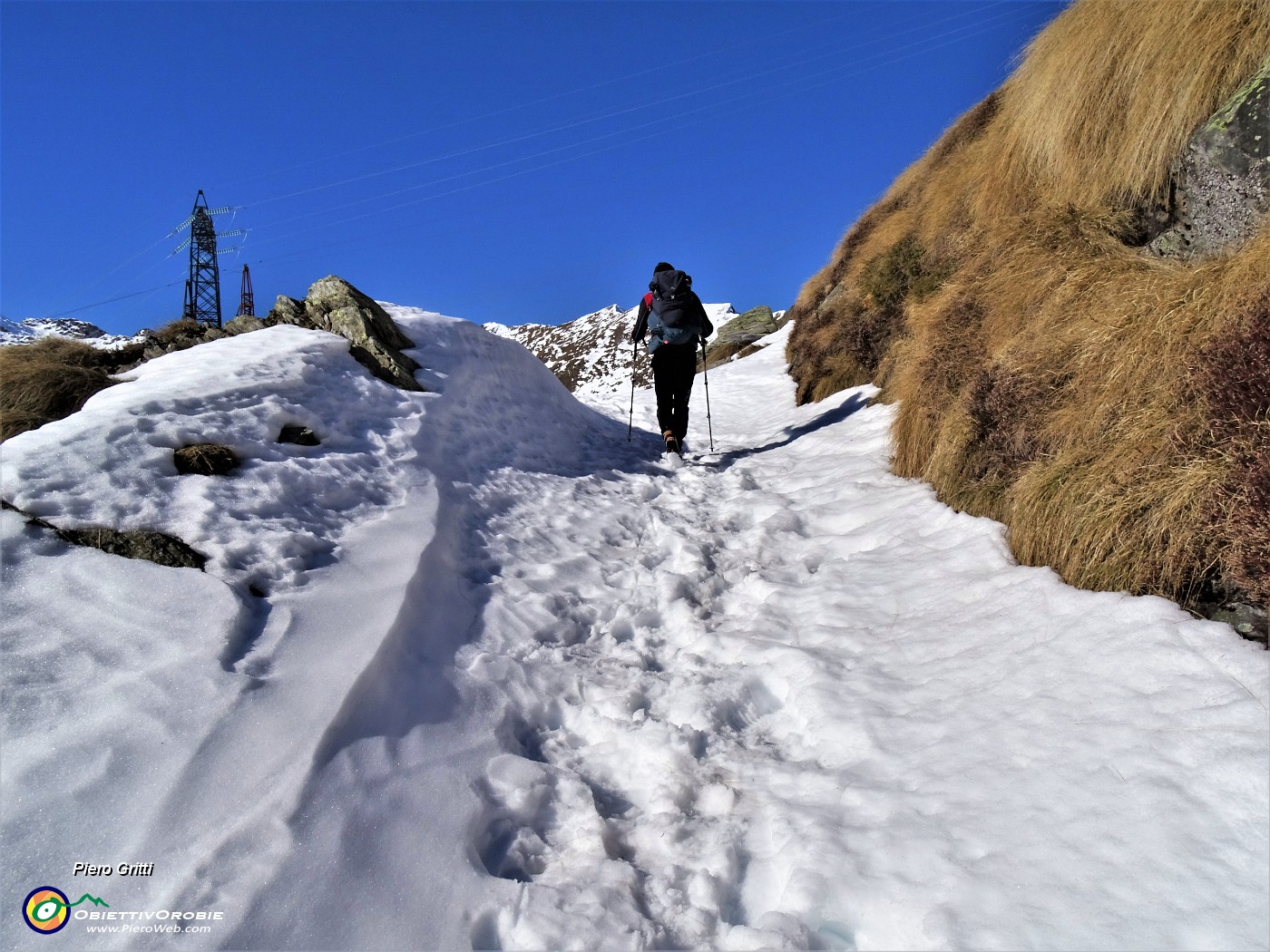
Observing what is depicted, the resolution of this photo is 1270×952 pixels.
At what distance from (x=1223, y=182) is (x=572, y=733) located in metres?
6.63

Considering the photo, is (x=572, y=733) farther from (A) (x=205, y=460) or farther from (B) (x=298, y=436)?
(B) (x=298, y=436)

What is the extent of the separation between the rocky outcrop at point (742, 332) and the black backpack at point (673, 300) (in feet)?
60.6

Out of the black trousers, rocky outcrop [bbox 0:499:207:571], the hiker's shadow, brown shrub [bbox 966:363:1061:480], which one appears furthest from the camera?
the hiker's shadow

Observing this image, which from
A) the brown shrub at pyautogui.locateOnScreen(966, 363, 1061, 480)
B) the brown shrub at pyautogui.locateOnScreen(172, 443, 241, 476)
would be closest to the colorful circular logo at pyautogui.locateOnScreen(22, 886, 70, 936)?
the brown shrub at pyautogui.locateOnScreen(172, 443, 241, 476)

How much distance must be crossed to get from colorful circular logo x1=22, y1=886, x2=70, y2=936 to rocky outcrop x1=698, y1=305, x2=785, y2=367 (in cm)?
2683

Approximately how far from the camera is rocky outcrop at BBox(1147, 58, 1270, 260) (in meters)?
4.90

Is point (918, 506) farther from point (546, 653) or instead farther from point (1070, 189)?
point (1070, 189)

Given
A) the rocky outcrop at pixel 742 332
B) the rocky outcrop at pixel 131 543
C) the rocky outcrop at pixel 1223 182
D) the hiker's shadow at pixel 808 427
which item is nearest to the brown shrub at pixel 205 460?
the rocky outcrop at pixel 131 543

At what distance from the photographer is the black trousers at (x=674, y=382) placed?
961 cm

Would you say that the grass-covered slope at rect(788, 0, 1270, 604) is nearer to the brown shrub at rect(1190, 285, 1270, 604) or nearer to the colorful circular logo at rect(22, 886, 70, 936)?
the brown shrub at rect(1190, 285, 1270, 604)

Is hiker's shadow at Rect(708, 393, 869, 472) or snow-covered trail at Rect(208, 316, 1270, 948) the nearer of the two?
snow-covered trail at Rect(208, 316, 1270, 948)

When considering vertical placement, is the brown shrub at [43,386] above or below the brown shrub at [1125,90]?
below

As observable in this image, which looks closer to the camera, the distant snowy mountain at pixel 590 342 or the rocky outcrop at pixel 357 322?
the rocky outcrop at pixel 357 322

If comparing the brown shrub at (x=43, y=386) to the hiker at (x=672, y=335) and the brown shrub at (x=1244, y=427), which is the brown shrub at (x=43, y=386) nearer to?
the hiker at (x=672, y=335)
